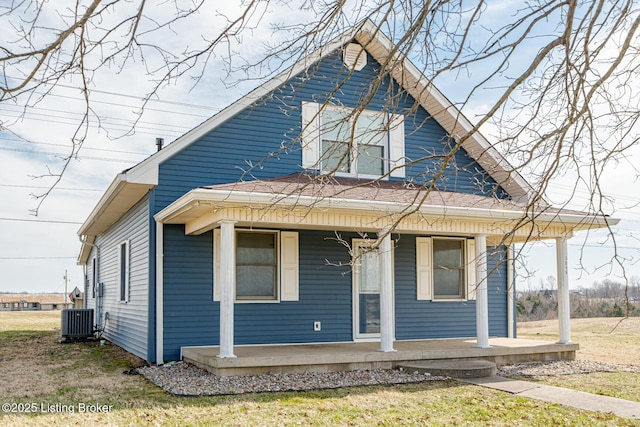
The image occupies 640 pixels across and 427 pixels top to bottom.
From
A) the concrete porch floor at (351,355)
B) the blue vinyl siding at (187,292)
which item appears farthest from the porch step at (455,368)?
the blue vinyl siding at (187,292)

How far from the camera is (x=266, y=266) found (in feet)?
39.4

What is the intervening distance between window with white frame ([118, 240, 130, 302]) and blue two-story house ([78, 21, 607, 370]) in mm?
37

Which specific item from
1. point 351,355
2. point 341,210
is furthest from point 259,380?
point 341,210

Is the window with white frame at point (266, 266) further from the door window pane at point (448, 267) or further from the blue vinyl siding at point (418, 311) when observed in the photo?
the door window pane at point (448, 267)

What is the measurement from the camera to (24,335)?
1867 cm

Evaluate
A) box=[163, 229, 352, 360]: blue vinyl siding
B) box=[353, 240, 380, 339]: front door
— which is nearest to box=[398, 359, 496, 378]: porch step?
box=[353, 240, 380, 339]: front door

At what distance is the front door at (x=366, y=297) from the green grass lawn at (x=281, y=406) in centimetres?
341

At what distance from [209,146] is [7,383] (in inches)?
196

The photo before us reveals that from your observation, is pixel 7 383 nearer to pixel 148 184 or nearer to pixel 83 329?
pixel 148 184

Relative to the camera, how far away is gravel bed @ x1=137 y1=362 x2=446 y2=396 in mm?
8562

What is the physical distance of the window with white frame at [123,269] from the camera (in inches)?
535

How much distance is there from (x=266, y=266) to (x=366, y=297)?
2.14 meters

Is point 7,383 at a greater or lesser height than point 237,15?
lesser

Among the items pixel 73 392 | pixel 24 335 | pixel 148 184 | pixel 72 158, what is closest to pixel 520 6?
pixel 72 158
